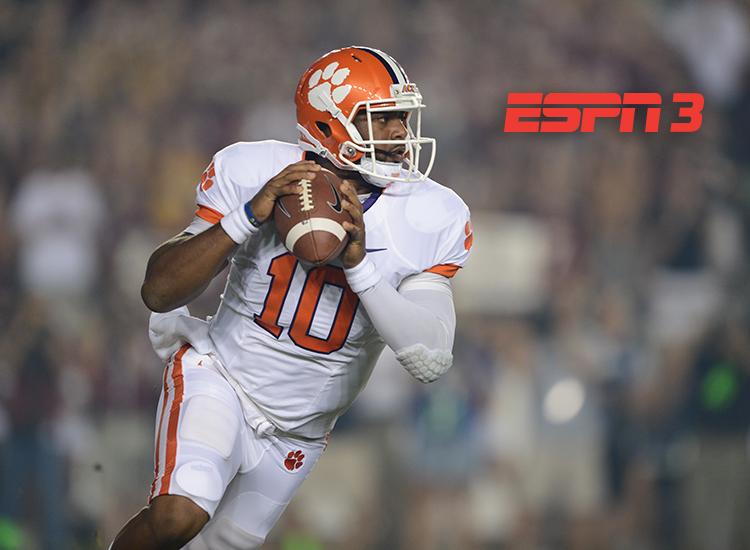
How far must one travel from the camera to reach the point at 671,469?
514 centimetres

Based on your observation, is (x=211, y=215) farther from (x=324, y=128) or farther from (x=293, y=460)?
(x=293, y=460)

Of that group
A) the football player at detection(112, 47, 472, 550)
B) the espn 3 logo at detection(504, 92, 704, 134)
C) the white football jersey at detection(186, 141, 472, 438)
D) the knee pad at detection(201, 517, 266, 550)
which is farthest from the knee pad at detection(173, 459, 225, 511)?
the espn 3 logo at detection(504, 92, 704, 134)

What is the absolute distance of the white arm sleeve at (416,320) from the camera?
90.8 inches

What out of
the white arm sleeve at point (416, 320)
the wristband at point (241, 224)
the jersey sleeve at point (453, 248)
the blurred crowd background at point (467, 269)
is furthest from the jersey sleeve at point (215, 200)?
the blurred crowd background at point (467, 269)

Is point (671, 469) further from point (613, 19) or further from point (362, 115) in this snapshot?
point (362, 115)

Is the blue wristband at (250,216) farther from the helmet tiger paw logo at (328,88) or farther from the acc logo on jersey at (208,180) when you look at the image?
the helmet tiger paw logo at (328,88)

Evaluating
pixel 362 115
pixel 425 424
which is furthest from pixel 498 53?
pixel 362 115

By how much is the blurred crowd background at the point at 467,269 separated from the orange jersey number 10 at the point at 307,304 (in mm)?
2533

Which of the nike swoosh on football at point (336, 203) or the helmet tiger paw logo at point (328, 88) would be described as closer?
the nike swoosh on football at point (336, 203)

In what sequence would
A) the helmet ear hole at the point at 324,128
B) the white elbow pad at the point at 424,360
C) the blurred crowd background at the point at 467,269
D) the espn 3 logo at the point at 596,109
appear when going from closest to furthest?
1. the white elbow pad at the point at 424,360
2. the helmet ear hole at the point at 324,128
3. the blurred crowd background at the point at 467,269
4. the espn 3 logo at the point at 596,109

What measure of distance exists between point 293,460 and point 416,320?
0.60m

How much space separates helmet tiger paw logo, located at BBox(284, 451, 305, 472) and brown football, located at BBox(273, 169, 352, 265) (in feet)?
2.13

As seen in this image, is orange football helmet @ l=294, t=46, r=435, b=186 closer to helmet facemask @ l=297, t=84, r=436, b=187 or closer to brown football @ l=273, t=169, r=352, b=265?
helmet facemask @ l=297, t=84, r=436, b=187

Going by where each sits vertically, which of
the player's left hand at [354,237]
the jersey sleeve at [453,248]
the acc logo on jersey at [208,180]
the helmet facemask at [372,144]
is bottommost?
the jersey sleeve at [453,248]
